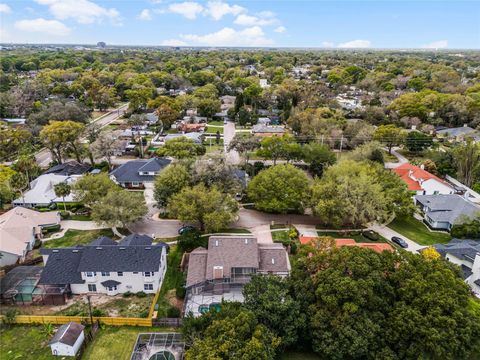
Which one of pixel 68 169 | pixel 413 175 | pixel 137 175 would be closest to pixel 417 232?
pixel 413 175

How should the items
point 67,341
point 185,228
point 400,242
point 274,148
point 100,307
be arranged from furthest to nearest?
point 274,148
point 185,228
point 400,242
point 100,307
point 67,341

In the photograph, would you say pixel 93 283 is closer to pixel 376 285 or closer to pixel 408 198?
pixel 376 285

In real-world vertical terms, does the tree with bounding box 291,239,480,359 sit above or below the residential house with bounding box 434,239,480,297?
above

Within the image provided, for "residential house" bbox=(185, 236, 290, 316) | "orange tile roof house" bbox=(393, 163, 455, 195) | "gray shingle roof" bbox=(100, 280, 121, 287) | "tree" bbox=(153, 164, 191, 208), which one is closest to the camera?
"residential house" bbox=(185, 236, 290, 316)

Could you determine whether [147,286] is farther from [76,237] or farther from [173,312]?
[76,237]

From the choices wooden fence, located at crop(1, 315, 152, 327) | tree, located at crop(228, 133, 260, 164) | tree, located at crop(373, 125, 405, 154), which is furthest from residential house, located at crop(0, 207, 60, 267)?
tree, located at crop(373, 125, 405, 154)

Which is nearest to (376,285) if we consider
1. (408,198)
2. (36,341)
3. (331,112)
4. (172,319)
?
(172,319)

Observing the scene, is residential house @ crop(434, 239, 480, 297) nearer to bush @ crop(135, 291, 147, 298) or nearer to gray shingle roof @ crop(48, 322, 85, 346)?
bush @ crop(135, 291, 147, 298)

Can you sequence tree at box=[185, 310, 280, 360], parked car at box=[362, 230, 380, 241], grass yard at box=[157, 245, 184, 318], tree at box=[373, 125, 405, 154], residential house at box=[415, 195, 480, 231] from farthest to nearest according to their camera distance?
tree at box=[373, 125, 405, 154], residential house at box=[415, 195, 480, 231], parked car at box=[362, 230, 380, 241], grass yard at box=[157, 245, 184, 318], tree at box=[185, 310, 280, 360]
